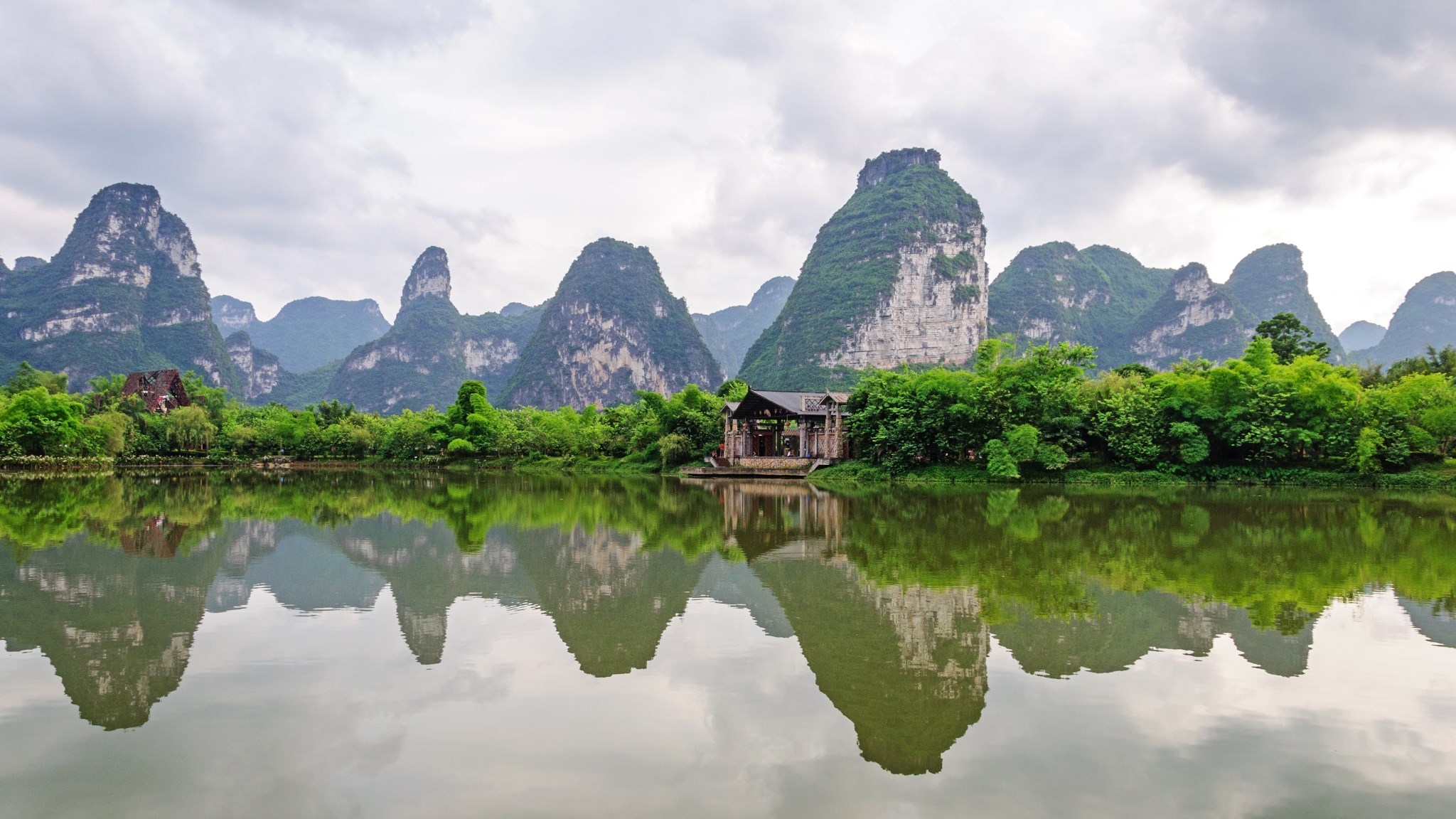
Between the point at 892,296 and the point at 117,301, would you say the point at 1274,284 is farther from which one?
the point at 117,301

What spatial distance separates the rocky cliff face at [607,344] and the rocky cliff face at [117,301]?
188 feet

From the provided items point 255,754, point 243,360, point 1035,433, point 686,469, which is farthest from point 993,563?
point 243,360

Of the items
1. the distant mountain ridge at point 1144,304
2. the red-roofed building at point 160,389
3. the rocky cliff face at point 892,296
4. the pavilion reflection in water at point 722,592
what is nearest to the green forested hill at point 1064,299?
the distant mountain ridge at point 1144,304

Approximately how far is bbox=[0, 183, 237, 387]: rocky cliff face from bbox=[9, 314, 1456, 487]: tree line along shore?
306ft

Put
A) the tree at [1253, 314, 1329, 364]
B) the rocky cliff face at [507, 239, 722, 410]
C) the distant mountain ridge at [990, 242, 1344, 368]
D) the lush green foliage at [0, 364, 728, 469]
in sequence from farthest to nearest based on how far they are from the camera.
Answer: the rocky cliff face at [507, 239, 722, 410] → the distant mountain ridge at [990, 242, 1344, 368] → the lush green foliage at [0, 364, 728, 469] → the tree at [1253, 314, 1329, 364]

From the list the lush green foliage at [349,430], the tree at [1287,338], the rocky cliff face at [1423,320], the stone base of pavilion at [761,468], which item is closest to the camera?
the stone base of pavilion at [761,468]

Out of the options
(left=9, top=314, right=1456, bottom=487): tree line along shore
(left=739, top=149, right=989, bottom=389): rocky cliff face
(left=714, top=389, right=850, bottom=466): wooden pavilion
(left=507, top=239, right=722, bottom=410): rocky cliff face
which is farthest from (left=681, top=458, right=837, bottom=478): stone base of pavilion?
(left=507, top=239, right=722, bottom=410): rocky cliff face

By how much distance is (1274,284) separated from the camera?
168500mm

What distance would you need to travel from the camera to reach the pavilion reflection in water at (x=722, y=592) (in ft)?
21.2

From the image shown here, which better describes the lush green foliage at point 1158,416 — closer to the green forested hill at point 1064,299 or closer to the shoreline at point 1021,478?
the shoreline at point 1021,478

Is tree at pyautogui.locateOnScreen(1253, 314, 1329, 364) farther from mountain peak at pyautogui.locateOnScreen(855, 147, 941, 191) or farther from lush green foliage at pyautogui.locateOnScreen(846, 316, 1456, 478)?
mountain peak at pyautogui.locateOnScreen(855, 147, 941, 191)

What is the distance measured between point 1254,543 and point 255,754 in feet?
50.3

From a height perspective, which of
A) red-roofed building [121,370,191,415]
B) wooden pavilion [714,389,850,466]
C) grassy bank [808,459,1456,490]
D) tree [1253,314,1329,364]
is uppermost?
tree [1253,314,1329,364]

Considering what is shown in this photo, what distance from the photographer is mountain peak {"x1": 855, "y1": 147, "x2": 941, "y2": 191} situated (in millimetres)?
153250
